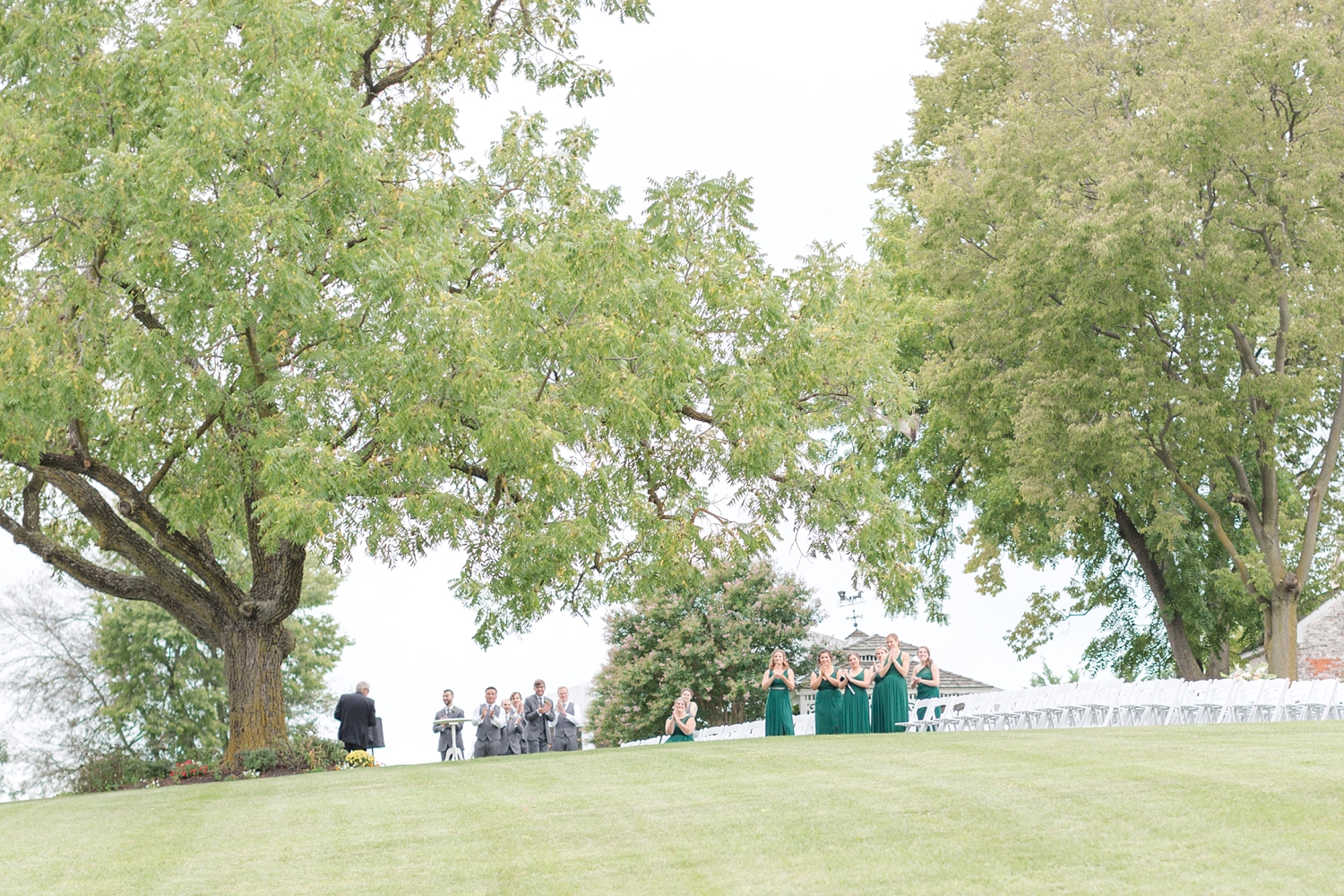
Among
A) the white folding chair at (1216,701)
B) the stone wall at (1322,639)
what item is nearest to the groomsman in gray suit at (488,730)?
the white folding chair at (1216,701)

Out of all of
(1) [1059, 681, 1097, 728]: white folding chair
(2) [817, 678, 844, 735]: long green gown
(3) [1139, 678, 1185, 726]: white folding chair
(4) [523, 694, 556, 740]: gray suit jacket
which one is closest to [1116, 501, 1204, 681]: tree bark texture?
(1) [1059, 681, 1097, 728]: white folding chair

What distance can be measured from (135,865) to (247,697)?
36.3 feet

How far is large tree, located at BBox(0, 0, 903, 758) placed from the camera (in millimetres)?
16469

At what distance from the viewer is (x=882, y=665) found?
2230cm

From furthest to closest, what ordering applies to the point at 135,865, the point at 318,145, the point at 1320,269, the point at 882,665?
the point at 1320,269, the point at 882,665, the point at 318,145, the point at 135,865

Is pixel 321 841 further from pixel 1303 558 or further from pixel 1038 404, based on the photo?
pixel 1303 558

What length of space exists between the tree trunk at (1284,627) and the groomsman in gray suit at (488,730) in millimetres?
15625

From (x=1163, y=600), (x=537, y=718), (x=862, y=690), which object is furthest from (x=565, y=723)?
(x=1163, y=600)

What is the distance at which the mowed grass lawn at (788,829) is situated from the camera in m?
7.63

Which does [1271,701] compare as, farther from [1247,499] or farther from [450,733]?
[450,733]

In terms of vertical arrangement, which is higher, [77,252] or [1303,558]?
[77,252]

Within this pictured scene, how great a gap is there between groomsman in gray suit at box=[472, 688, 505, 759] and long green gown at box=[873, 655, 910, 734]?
6.94 m

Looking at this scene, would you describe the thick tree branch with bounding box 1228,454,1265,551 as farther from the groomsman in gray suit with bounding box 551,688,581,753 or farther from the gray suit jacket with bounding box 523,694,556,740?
the gray suit jacket with bounding box 523,694,556,740

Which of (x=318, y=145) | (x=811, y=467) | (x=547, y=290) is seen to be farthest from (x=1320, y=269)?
(x=318, y=145)
